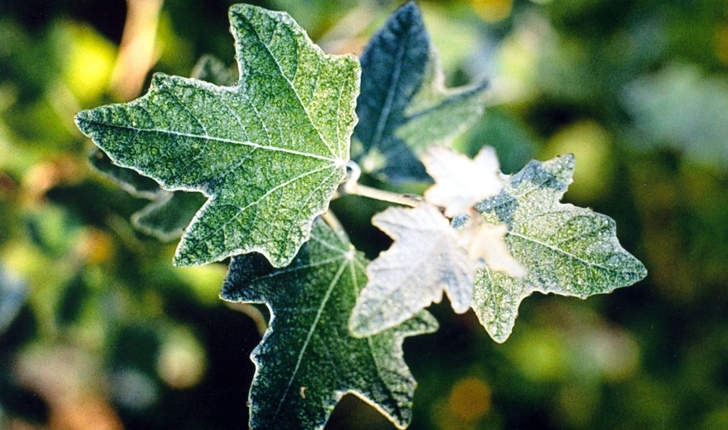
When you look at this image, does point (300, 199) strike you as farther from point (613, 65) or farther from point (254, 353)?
point (613, 65)

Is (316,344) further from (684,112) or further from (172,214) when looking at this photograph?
(684,112)

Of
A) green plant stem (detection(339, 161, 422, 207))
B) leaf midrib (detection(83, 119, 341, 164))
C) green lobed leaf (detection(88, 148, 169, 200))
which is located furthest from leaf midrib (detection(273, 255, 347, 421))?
green lobed leaf (detection(88, 148, 169, 200))

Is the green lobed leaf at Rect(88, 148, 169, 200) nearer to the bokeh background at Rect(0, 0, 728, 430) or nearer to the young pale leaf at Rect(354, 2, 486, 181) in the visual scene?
the bokeh background at Rect(0, 0, 728, 430)

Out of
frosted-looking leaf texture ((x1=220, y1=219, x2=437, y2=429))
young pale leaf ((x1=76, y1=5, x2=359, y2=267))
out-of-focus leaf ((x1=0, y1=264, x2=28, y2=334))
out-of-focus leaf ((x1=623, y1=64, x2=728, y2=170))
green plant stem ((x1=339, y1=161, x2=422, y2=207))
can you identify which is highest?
young pale leaf ((x1=76, y1=5, x2=359, y2=267))

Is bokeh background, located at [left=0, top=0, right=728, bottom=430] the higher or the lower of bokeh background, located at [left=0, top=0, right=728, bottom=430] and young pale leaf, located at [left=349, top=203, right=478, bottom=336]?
the lower

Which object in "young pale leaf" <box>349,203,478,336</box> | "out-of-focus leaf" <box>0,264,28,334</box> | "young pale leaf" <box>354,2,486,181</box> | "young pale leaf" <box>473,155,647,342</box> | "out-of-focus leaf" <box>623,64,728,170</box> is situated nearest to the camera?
"young pale leaf" <box>349,203,478,336</box>

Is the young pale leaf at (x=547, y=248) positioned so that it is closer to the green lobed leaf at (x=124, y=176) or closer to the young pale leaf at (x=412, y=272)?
the young pale leaf at (x=412, y=272)

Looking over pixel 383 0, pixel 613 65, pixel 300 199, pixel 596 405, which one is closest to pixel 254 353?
pixel 300 199
